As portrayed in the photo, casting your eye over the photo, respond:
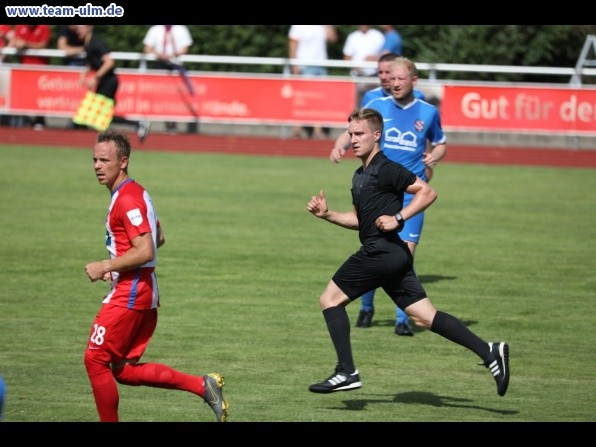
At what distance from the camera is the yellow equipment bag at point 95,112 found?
2338 cm

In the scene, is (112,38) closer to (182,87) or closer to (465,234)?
(182,87)

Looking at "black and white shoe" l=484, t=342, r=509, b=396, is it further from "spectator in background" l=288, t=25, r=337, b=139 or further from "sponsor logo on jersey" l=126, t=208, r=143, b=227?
"spectator in background" l=288, t=25, r=337, b=139

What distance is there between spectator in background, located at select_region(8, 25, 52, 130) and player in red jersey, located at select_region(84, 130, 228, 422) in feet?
64.8

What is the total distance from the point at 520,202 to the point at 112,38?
1616cm

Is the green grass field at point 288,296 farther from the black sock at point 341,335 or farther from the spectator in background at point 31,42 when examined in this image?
the spectator in background at point 31,42

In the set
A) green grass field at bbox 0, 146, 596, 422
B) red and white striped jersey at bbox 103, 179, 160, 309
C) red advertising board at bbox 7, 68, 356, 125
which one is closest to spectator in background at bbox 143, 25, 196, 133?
red advertising board at bbox 7, 68, 356, 125

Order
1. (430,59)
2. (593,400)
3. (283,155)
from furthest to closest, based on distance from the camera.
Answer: (430,59)
(283,155)
(593,400)

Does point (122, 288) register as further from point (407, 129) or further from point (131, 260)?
point (407, 129)

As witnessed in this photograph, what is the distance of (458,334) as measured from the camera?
8359 mm

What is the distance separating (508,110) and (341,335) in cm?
1740

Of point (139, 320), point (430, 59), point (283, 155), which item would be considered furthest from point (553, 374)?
point (430, 59)

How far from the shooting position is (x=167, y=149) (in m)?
25.6

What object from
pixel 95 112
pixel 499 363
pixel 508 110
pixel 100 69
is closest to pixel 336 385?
pixel 499 363
